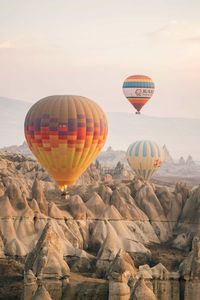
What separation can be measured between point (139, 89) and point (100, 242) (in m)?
42.5

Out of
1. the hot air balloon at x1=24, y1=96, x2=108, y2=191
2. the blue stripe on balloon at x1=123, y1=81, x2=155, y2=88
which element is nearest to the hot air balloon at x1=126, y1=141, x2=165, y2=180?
the blue stripe on balloon at x1=123, y1=81, x2=155, y2=88

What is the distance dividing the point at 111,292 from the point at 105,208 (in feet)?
73.5

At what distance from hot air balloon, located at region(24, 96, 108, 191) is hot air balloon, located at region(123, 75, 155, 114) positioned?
123 feet

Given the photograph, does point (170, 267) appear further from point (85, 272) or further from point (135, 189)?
point (135, 189)

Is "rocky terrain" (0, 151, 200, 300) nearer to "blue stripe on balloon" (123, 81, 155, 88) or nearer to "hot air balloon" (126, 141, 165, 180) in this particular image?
"hot air balloon" (126, 141, 165, 180)

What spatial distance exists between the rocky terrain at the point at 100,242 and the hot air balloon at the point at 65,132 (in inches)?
120

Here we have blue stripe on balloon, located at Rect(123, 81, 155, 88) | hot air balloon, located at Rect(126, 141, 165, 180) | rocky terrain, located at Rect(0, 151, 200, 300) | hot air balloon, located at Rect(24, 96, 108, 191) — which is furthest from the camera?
hot air balloon, located at Rect(126, 141, 165, 180)

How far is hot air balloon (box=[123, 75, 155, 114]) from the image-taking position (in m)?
106

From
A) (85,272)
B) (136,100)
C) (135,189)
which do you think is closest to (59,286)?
(85,272)

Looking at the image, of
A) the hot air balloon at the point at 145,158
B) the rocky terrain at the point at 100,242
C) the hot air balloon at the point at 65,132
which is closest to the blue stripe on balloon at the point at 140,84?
the hot air balloon at the point at 145,158

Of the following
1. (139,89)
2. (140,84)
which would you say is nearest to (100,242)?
(139,89)

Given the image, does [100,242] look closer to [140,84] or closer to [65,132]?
[65,132]

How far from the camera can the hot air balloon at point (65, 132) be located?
6625cm

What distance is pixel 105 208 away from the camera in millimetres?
70438
